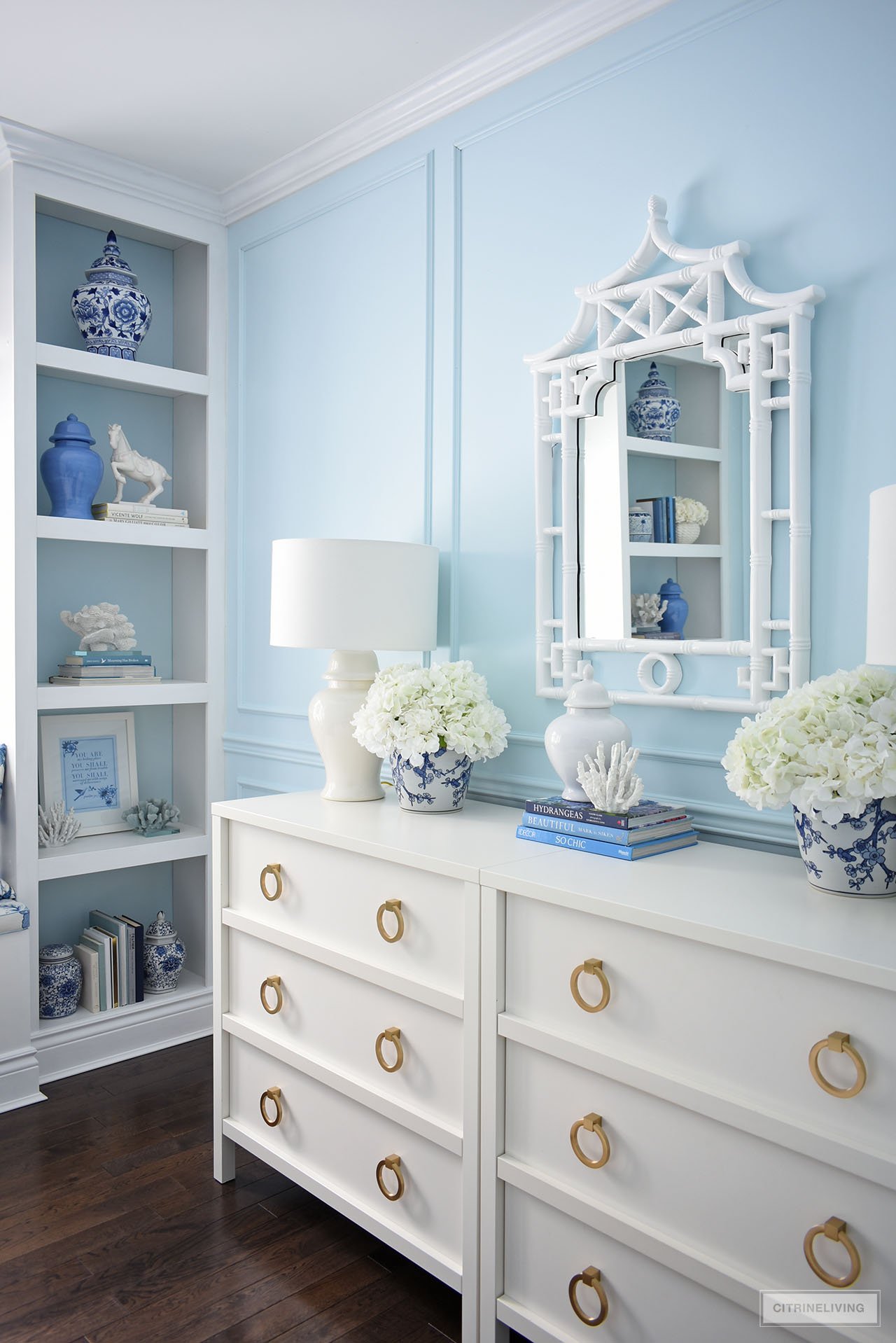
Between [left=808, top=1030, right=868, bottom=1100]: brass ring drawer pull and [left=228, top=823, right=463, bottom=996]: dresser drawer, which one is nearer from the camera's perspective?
[left=808, top=1030, right=868, bottom=1100]: brass ring drawer pull

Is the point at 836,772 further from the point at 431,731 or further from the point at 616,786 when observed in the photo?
the point at 431,731

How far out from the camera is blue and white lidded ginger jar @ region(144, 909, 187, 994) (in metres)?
3.12

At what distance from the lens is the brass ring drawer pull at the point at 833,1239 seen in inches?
49.3

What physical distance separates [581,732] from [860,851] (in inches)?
22.8

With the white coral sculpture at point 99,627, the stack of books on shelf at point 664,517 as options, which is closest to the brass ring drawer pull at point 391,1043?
the stack of books on shelf at point 664,517

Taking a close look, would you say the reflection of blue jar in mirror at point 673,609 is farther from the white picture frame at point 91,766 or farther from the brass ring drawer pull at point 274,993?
the white picture frame at point 91,766

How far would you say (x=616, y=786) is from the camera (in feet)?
6.03

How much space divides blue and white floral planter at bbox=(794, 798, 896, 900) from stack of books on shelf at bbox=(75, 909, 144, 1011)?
2226 millimetres

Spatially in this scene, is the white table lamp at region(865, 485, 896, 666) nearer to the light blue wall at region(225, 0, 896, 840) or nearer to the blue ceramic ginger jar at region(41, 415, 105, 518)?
the light blue wall at region(225, 0, 896, 840)

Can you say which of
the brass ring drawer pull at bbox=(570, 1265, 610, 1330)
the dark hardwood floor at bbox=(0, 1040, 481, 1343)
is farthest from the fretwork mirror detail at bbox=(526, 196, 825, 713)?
the dark hardwood floor at bbox=(0, 1040, 481, 1343)

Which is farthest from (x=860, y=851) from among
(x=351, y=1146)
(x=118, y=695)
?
(x=118, y=695)

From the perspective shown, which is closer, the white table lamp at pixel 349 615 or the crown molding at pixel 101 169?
the white table lamp at pixel 349 615

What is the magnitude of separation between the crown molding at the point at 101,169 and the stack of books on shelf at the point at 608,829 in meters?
2.26

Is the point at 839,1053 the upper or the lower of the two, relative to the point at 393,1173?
upper
